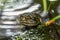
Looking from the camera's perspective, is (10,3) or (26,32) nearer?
(26,32)

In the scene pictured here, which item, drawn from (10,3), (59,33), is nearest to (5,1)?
(10,3)

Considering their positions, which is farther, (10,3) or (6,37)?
(10,3)

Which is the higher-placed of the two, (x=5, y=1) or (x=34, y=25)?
(x=5, y=1)

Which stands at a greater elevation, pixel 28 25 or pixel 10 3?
pixel 10 3

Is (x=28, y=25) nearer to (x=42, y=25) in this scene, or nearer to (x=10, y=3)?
(x=42, y=25)

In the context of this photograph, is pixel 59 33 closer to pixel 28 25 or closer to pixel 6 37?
pixel 28 25

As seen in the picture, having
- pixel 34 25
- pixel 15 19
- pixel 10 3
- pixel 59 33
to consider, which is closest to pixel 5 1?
pixel 10 3
